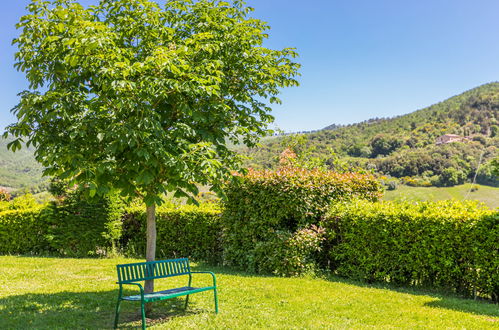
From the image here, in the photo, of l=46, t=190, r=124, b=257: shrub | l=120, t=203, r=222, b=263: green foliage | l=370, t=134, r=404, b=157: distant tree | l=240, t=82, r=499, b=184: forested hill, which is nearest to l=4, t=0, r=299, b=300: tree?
l=120, t=203, r=222, b=263: green foliage

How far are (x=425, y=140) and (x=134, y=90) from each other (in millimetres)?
50723

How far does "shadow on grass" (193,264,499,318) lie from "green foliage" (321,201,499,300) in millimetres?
167

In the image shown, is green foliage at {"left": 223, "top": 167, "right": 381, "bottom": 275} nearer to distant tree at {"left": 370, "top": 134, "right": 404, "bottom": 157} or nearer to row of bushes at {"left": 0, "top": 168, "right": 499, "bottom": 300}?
row of bushes at {"left": 0, "top": 168, "right": 499, "bottom": 300}

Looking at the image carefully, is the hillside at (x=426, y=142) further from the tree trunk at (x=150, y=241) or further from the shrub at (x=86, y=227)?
the tree trunk at (x=150, y=241)

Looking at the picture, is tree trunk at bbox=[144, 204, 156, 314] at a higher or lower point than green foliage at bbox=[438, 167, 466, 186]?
lower

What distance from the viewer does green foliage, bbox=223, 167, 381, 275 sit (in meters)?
9.02

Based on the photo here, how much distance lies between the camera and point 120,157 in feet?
17.1

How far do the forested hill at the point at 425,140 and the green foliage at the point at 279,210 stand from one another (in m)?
23.2

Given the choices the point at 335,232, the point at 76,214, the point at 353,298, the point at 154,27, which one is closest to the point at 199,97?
the point at 154,27

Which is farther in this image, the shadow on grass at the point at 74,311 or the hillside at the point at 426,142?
the hillside at the point at 426,142

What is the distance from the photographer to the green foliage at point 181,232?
36.8 feet

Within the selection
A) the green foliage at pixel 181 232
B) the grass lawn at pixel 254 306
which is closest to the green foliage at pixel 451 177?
the green foliage at pixel 181 232

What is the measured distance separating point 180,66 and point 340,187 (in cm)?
609

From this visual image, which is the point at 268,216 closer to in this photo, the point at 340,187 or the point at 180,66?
the point at 340,187
